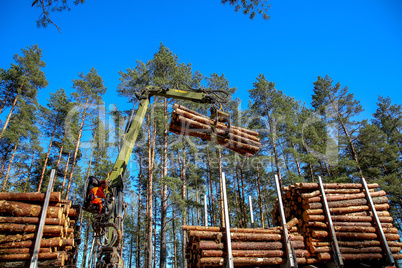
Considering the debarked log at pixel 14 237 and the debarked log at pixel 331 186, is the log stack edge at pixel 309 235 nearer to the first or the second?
the debarked log at pixel 331 186

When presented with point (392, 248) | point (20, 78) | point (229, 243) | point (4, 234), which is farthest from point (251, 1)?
point (20, 78)

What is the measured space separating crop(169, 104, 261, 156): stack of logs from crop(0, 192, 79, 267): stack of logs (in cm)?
378

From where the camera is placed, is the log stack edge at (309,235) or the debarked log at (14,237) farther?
the log stack edge at (309,235)

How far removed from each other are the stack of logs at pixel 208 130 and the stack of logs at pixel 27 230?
3.78 metres

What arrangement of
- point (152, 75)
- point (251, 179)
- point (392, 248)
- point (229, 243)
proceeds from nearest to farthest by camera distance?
point (229, 243) < point (392, 248) < point (152, 75) < point (251, 179)

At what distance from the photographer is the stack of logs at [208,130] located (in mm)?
6047

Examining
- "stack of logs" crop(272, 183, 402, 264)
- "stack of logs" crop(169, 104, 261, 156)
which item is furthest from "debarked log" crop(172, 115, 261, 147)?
"stack of logs" crop(272, 183, 402, 264)

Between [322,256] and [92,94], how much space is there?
21363 millimetres

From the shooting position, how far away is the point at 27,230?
17.3 ft

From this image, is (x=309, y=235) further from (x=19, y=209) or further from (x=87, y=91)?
(x=87, y=91)

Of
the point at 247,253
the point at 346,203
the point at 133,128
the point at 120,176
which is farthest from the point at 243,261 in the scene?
the point at 133,128

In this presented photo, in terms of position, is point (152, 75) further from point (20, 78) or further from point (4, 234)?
point (4, 234)

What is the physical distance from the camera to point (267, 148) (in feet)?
70.5

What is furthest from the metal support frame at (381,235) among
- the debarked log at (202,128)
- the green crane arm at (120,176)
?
the green crane arm at (120,176)
